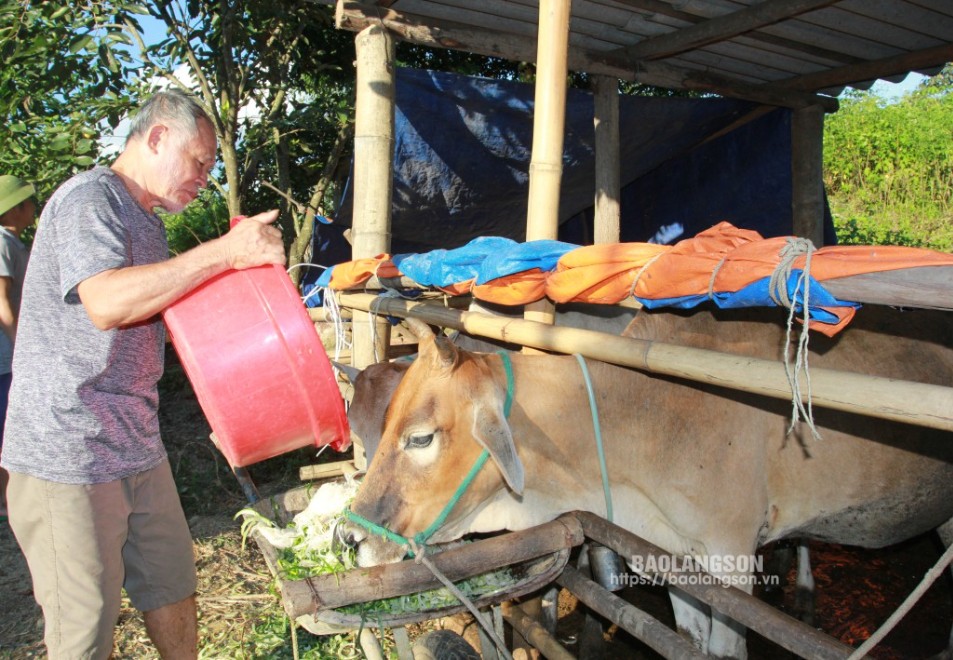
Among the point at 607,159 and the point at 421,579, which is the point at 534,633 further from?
the point at 607,159

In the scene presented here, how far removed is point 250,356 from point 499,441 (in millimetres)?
814

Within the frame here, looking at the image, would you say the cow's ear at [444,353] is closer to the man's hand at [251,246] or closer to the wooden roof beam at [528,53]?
the man's hand at [251,246]

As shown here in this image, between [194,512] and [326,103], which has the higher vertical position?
[326,103]

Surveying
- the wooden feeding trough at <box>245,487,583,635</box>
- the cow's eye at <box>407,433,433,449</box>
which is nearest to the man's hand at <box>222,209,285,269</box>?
the cow's eye at <box>407,433,433,449</box>

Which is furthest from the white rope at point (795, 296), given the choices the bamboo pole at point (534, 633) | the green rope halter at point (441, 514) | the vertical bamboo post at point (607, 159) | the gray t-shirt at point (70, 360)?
the vertical bamboo post at point (607, 159)

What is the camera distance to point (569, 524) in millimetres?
2211

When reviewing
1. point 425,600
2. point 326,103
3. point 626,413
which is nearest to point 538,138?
point 626,413

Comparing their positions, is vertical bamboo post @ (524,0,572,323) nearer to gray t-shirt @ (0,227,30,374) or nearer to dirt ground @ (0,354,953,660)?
dirt ground @ (0,354,953,660)

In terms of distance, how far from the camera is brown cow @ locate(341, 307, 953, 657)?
2295 millimetres

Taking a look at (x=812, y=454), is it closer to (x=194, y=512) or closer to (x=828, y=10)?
(x=828, y=10)

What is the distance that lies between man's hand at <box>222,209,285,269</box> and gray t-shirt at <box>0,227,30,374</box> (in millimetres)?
2882

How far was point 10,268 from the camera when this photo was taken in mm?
4180

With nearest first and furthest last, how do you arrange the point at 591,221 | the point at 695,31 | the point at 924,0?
the point at 924,0 → the point at 695,31 → the point at 591,221

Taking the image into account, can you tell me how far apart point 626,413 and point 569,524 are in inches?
19.8
